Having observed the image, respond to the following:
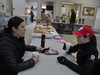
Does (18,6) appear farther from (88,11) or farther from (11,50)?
(11,50)

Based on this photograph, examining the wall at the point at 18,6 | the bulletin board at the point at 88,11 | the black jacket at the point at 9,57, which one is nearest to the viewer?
the black jacket at the point at 9,57

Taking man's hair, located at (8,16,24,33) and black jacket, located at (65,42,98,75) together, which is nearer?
black jacket, located at (65,42,98,75)

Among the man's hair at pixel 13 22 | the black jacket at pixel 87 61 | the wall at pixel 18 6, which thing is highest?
the wall at pixel 18 6

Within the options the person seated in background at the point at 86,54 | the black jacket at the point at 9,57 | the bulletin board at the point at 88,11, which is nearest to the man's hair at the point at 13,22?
the black jacket at the point at 9,57

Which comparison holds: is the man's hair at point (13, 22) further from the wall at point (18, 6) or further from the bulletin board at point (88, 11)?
the bulletin board at point (88, 11)

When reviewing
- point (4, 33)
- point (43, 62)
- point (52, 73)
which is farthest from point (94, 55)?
point (4, 33)

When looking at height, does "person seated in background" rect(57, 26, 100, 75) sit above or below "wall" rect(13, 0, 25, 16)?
below

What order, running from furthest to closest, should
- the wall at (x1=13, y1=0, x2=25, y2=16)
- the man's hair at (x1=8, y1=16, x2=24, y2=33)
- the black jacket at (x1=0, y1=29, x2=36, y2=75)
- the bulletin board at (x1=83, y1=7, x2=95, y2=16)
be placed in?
the bulletin board at (x1=83, y1=7, x2=95, y2=16) → the wall at (x1=13, y1=0, x2=25, y2=16) → the man's hair at (x1=8, y1=16, x2=24, y2=33) → the black jacket at (x1=0, y1=29, x2=36, y2=75)

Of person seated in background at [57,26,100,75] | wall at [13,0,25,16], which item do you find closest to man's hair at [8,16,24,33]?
person seated in background at [57,26,100,75]

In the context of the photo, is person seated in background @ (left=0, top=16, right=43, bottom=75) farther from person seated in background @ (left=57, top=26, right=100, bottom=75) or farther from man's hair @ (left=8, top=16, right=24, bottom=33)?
person seated in background @ (left=57, top=26, right=100, bottom=75)

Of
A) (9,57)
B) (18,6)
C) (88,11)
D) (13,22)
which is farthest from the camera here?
(88,11)

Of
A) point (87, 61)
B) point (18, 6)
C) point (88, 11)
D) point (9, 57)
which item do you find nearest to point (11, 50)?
point (9, 57)

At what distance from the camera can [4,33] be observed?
3.72 ft

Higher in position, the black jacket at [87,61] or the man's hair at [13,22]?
the man's hair at [13,22]
